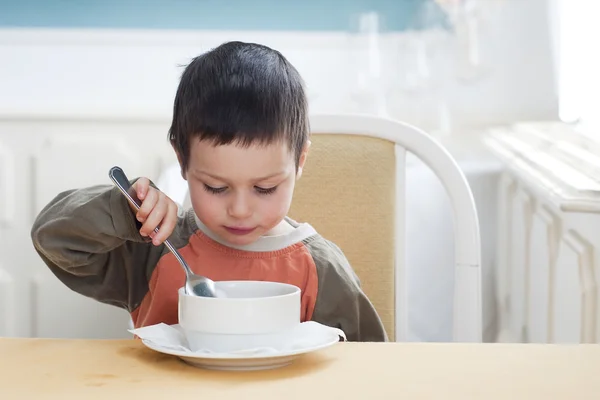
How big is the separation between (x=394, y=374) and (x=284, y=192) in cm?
35

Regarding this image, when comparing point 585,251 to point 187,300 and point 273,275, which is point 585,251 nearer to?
point 273,275

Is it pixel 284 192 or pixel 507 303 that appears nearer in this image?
pixel 284 192

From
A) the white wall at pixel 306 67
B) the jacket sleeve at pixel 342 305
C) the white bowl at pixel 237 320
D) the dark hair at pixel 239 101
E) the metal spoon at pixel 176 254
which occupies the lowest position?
the jacket sleeve at pixel 342 305

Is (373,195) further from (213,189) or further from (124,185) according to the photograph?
(124,185)

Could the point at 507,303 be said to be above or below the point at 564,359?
below

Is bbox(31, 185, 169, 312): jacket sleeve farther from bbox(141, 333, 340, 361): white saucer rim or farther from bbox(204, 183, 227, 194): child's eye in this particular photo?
bbox(141, 333, 340, 361): white saucer rim

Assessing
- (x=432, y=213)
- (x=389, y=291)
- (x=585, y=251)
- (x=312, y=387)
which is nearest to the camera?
(x=312, y=387)

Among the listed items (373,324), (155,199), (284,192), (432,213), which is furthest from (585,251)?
(432,213)

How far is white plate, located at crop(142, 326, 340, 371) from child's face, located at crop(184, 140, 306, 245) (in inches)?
10.1

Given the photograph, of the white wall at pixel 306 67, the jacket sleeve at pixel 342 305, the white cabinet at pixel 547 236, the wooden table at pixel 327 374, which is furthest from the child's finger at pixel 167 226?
the white wall at pixel 306 67

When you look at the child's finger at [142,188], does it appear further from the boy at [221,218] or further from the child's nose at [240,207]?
the child's nose at [240,207]

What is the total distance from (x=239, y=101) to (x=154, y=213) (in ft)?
0.57

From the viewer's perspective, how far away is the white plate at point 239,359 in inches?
26.9

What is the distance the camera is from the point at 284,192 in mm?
991
